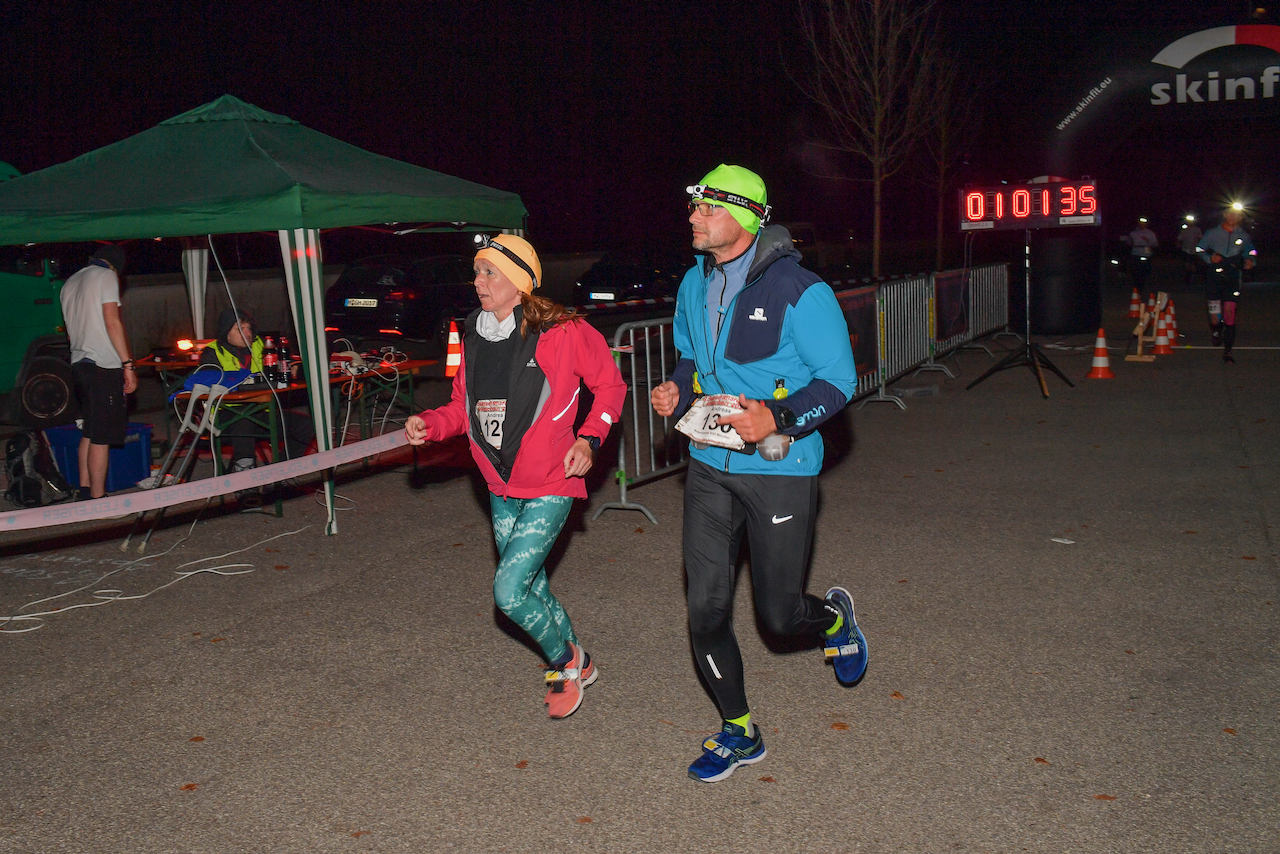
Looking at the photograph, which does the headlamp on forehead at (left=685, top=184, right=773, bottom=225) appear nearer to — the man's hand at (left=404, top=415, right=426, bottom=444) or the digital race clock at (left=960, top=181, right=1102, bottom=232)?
the man's hand at (left=404, top=415, right=426, bottom=444)

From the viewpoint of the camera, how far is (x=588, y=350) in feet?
15.1

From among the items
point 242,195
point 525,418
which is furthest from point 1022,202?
point 525,418

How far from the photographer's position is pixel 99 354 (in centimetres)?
828

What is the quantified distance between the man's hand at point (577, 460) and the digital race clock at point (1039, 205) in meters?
11.7

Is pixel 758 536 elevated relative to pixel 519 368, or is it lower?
lower

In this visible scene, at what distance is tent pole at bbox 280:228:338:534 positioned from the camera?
7477 millimetres

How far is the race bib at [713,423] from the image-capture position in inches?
152

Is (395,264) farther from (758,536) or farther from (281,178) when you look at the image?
(758,536)

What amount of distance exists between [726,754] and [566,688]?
85cm

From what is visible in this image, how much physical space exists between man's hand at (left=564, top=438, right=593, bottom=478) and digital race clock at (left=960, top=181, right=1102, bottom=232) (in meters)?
11.7

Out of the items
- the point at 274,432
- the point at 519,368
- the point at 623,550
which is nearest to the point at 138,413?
the point at 274,432

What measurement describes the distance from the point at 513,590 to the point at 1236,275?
14.6m

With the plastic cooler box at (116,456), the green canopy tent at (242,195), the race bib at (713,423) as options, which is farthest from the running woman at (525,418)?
the plastic cooler box at (116,456)

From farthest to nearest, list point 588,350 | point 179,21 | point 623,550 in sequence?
point 179,21 < point 623,550 < point 588,350
